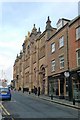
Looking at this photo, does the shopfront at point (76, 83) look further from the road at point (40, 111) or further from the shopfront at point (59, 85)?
the road at point (40, 111)

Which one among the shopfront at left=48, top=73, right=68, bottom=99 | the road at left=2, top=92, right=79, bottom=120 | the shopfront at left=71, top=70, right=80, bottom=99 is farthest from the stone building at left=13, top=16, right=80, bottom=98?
the road at left=2, top=92, right=79, bottom=120

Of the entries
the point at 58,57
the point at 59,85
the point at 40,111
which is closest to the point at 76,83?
the point at 59,85

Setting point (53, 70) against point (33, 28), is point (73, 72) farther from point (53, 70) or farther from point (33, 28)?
point (33, 28)

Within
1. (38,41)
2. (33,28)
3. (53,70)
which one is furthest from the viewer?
(33,28)

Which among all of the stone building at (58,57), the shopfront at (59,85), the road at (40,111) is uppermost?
the stone building at (58,57)

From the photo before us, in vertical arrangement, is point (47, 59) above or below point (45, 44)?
below

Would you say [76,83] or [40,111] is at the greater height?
[76,83]

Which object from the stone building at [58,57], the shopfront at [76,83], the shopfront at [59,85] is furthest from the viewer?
the shopfront at [59,85]

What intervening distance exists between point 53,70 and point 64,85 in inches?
255

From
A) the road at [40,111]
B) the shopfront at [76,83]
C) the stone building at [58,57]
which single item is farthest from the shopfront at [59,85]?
the road at [40,111]

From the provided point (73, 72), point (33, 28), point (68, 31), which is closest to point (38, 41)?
point (33, 28)

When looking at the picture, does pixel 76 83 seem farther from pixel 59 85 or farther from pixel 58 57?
pixel 58 57

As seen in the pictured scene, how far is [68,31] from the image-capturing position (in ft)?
111

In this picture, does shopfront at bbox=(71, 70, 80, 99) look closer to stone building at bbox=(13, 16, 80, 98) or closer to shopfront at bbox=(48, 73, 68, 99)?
stone building at bbox=(13, 16, 80, 98)
